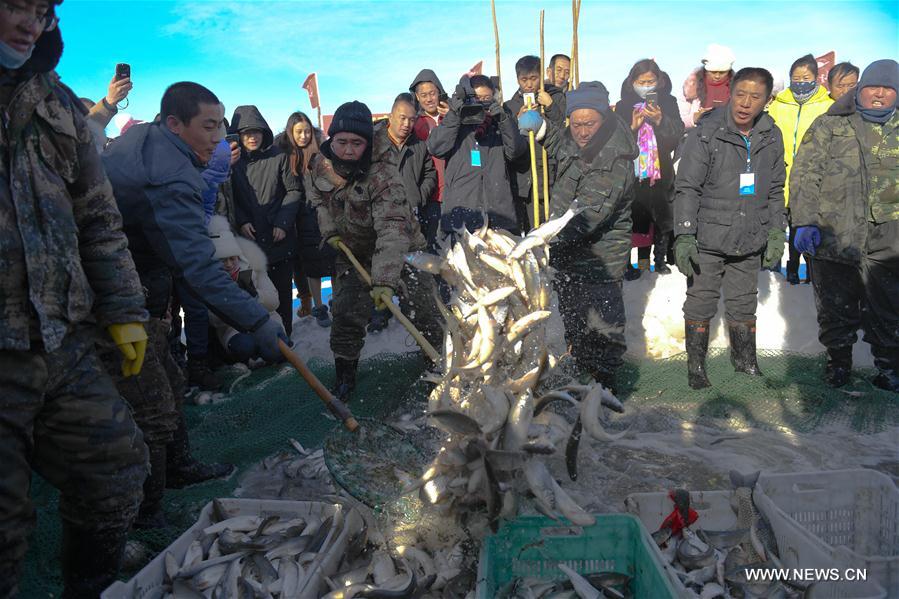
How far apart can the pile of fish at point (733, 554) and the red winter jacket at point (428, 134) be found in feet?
16.2

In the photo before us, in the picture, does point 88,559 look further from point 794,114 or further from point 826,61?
point 826,61

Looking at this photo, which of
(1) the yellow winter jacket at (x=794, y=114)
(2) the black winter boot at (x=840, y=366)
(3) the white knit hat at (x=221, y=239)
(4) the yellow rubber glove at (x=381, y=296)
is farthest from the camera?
(1) the yellow winter jacket at (x=794, y=114)

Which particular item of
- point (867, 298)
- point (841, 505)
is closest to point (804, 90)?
point (867, 298)

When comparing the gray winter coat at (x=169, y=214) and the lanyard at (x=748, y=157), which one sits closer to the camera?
the gray winter coat at (x=169, y=214)

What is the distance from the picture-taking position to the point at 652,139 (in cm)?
695

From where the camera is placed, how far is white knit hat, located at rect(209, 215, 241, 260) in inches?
199

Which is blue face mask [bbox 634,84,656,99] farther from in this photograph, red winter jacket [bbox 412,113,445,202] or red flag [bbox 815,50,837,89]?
red flag [bbox 815,50,837,89]

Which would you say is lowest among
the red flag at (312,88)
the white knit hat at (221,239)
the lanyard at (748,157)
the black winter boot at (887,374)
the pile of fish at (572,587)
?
the black winter boot at (887,374)

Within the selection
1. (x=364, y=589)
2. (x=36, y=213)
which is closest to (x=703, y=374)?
(x=364, y=589)

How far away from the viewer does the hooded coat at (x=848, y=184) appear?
516 cm

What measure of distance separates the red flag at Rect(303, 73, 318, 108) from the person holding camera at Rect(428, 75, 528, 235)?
868cm

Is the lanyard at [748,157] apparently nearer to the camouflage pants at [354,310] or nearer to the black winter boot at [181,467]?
the camouflage pants at [354,310]

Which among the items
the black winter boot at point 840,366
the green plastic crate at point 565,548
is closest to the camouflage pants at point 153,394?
the green plastic crate at point 565,548

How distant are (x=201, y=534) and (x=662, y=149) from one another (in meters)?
6.23
